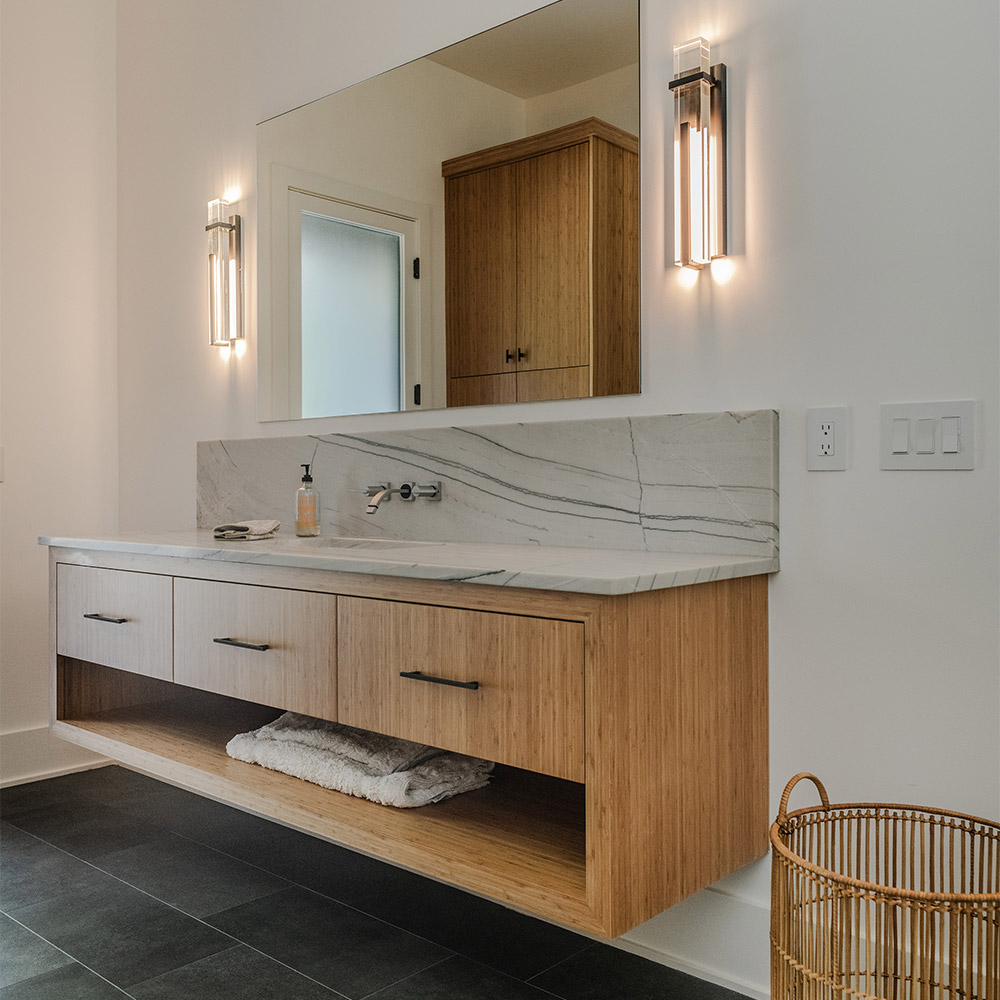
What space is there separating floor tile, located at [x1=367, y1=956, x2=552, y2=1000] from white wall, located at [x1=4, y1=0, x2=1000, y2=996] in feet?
0.87

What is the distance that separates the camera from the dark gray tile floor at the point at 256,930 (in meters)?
1.71

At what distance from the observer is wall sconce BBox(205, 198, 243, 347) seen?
2.68 m

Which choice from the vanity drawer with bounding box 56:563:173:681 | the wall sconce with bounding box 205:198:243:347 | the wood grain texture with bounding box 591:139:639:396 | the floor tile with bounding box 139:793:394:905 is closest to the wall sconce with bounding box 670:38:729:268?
the wood grain texture with bounding box 591:139:639:396

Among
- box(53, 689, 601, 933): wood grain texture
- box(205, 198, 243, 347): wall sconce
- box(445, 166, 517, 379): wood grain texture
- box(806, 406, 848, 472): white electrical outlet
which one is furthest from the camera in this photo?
box(205, 198, 243, 347): wall sconce

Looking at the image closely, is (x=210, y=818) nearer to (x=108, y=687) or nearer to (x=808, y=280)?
(x=108, y=687)

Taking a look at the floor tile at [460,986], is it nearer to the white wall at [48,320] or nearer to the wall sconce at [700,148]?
the wall sconce at [700,148]

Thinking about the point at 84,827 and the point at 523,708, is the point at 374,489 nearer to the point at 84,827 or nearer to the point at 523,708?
the point at 523,708

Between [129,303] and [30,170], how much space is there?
495 mm

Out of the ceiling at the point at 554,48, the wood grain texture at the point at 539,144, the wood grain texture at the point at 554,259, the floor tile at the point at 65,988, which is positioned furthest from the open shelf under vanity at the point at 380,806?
the ceiling at the point at 554,48

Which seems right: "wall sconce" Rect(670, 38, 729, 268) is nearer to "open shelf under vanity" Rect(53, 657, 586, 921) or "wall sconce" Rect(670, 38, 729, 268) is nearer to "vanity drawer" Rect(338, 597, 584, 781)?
"vanity drawer" Rect(338, 597, 584, 781)

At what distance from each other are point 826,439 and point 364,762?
1.04 m

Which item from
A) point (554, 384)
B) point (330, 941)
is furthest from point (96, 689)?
point (554, 384)

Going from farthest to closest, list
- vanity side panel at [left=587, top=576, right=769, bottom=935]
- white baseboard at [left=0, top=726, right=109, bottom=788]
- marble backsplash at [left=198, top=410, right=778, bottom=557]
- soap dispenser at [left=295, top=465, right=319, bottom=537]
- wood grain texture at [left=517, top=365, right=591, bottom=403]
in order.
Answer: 1. white baseboard at [left=0, top=726, right=109, bottom=788]
2. soap dispenser at [left=295, top=465, right=319, bottom=537]
3. wood grain texture at [left=517, top=365, right=591, bottom=403]
4. marble backsplash at [left=198, top=410, right=778, bottom=557]
5. vanity side panel at [left=587, top=576, right=769, bottom=935]

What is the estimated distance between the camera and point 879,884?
4.50 feet
